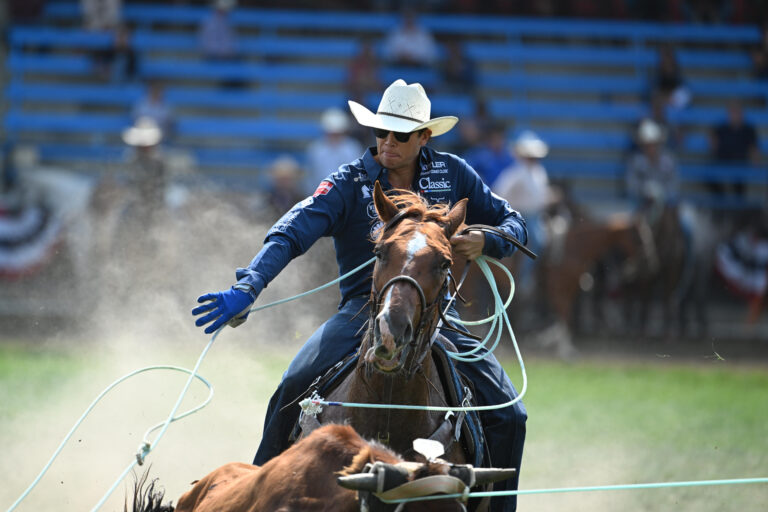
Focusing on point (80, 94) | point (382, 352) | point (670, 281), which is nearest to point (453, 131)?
point (670, 281)

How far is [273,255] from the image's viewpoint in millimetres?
4234

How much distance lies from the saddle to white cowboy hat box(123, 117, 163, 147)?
8.70 m

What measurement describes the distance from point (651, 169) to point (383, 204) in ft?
38.3

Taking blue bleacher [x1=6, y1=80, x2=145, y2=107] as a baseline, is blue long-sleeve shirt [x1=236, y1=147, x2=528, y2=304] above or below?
below

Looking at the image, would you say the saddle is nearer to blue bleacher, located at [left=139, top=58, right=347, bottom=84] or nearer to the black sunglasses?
the black sunglasses

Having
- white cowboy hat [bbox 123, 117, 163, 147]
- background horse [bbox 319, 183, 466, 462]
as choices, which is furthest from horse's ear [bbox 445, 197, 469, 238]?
white cowboy hat [bbox 123, 117, 163, 147]

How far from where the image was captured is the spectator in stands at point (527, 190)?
1320 centimetres

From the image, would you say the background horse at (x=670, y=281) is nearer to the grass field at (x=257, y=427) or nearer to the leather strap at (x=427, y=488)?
the grass field at (x=257, y=427)

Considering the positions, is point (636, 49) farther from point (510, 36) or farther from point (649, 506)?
point (649, 506)

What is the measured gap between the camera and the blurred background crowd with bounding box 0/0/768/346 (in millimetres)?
13516

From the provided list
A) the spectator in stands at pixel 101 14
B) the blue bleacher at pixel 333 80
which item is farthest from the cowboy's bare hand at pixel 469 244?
the spectator in stands at pixel 101 14

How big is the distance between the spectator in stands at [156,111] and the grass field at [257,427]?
504 centimetres

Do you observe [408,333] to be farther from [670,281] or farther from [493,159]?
[670,281]

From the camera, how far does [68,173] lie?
47.7 ft
